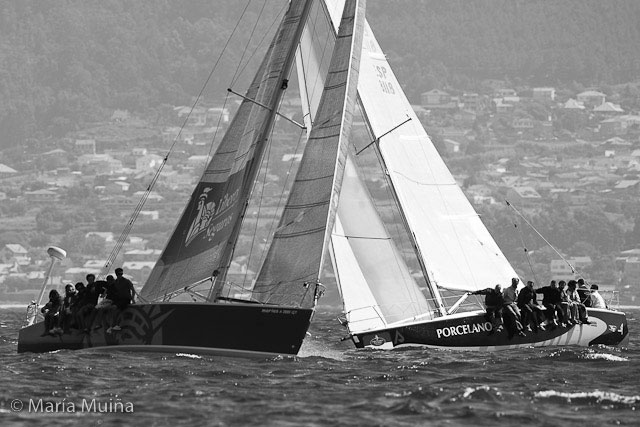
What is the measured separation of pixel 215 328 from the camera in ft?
75.7

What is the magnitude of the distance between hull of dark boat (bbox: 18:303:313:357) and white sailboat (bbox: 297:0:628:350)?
11.0ft

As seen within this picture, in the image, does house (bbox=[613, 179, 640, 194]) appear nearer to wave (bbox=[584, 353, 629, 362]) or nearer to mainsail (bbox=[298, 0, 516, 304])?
mainsail (bbox=[298, 0, 516, 304])

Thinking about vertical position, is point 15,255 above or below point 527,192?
below

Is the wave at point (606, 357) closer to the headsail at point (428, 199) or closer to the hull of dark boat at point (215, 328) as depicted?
the headsail at point (428, 199)

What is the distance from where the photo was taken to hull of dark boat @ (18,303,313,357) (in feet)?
74.9

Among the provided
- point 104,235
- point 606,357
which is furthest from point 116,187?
point 606,357

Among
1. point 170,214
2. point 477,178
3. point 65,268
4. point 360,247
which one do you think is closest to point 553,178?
point 477,178

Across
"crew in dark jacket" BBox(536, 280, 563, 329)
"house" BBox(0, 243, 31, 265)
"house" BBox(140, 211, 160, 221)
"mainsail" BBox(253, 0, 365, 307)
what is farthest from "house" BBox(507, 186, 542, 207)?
"mainsail" BBox(253, 0, 365, 307)

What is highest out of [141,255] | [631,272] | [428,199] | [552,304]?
[141,255]

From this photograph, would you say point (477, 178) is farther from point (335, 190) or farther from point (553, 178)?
point (335, 190)

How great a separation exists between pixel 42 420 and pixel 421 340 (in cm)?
957
